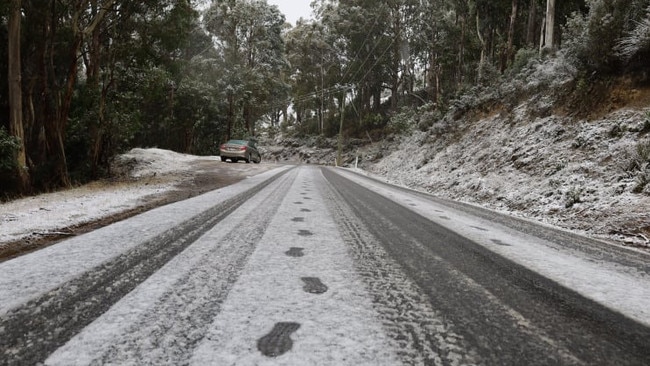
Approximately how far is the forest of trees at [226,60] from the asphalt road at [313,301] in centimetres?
877

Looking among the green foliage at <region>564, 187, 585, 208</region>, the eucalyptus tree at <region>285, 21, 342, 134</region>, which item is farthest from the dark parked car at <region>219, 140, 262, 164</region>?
the eucalyptus tree at <region>285, 21, 342, 134</region>

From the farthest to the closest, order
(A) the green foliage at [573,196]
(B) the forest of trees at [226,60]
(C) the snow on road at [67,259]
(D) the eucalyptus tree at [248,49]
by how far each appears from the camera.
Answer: (D) the eucalyptus tree at [248,49]
(B) the forest of trees at [226,60]
(A) the green foliage at [573,196]
(C) the snow on road at [67,259]

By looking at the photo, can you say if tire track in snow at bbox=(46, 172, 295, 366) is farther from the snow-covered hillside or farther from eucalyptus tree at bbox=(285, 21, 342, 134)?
eucalyptus tree at bbox=(285, 21, 342, 134)

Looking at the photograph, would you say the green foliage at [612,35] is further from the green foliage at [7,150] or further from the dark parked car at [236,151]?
the dark parked car at [236,151]

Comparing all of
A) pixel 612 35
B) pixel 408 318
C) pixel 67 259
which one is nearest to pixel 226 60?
pixel 612 35

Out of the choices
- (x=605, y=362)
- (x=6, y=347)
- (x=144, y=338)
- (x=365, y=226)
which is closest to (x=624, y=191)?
(x=365, y=226)

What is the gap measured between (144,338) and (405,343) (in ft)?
3.29

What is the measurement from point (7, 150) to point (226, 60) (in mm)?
28350

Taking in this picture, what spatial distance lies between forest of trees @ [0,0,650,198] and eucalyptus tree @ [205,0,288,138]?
5.6 inches

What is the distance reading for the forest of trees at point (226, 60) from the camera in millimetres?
10188

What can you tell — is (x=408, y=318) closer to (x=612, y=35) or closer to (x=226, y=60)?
(x=612, y=35)

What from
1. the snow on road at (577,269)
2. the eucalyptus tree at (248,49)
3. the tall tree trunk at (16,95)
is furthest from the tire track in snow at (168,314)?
the eucalyptus tree at (248,49)

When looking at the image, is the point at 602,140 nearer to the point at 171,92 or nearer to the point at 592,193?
the point at 592,193

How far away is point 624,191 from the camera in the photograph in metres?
5.94
